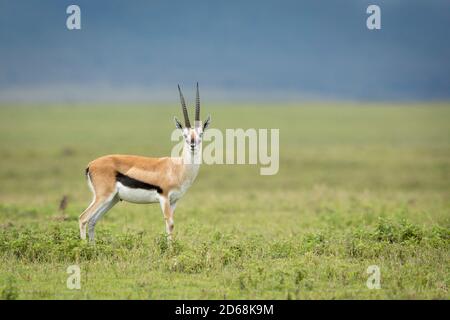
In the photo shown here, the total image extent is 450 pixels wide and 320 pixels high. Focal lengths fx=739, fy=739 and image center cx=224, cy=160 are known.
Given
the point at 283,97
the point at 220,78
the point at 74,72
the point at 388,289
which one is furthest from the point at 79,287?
the point at 220,78

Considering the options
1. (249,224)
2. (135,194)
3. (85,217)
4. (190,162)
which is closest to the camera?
(85,217)

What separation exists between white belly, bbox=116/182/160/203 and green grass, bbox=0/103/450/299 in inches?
27.5

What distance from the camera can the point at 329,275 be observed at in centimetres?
1126

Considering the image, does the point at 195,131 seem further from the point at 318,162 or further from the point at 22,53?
the point at 22,53

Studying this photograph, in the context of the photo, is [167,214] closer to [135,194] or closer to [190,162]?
[135,194]

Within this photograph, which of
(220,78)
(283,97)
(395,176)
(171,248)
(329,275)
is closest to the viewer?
(329,275)

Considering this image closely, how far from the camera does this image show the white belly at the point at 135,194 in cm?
1338

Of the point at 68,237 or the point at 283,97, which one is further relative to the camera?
the point at 283,97

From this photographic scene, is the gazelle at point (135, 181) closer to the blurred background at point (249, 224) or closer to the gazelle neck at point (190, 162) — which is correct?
the gazelle neck at point (190, 162)

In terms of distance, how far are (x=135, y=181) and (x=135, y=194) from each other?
238 mm

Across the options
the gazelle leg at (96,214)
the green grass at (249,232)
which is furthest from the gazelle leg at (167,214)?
the gazelle leg at (96,214)

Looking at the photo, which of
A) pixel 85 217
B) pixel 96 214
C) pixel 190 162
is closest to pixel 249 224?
pixel 190 162

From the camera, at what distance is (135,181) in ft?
43.9

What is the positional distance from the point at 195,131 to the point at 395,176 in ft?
68.1
